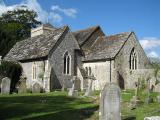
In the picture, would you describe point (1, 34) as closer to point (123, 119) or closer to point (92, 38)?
point (92, 38)

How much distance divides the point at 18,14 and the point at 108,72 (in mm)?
46045

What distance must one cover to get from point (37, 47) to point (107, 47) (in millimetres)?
8562

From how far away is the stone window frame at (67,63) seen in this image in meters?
41.2

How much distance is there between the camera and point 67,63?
41.6m

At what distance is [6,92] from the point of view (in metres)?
28.5

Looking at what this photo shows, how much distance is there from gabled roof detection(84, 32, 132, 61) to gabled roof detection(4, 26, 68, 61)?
492cm

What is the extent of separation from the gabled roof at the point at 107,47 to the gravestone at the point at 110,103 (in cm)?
2393

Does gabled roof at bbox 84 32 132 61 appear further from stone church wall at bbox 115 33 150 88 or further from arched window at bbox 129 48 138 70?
arched window at bbox 129 48 138 70

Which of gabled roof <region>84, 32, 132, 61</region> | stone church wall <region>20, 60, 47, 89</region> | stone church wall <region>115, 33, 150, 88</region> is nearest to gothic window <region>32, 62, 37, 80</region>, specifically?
stone church wall <region>20, 60, 47, 89</region>

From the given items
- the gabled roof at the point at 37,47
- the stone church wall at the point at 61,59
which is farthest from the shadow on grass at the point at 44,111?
the gabled roof at the point at 37,47

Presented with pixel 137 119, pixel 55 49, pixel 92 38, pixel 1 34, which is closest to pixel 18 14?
pixel 1 34

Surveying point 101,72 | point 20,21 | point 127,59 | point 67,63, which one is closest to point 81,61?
point 67,63

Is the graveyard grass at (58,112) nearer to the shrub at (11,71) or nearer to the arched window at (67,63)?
the shrub at (11,71)

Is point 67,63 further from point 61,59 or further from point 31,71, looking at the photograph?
point 31,71
